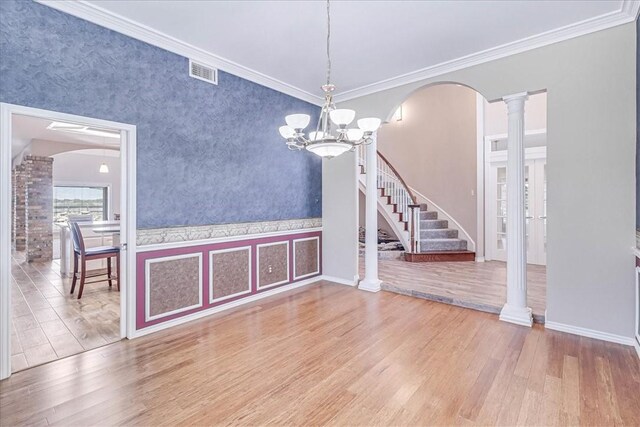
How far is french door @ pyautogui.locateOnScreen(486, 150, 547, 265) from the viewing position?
6106 mm

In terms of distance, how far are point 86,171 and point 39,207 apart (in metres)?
3.12

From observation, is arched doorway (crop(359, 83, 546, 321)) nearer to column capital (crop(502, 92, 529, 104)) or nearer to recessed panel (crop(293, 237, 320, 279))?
recessed panel (crop(293, 237, 320, 279))

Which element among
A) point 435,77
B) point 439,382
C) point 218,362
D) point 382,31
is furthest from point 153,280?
point 435,77

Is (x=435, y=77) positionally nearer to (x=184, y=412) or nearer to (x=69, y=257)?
(x=184, y=412)

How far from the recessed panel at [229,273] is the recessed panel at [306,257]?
2.98 feet

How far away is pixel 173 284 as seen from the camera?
350 cm

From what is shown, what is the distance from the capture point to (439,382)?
2355mm

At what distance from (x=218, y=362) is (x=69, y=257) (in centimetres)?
471

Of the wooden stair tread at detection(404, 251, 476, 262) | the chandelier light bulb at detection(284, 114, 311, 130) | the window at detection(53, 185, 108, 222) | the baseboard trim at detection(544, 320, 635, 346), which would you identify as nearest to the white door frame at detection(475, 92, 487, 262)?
the wooden stair tread at detection(404, 251, 476, 262)

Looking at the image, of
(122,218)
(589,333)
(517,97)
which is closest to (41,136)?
(122,218)

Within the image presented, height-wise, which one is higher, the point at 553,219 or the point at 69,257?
the point at 553,219

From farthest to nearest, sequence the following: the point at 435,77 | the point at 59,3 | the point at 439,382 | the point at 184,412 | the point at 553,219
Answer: the point at 435,77 < the point at 553,219 < the point at 59,3 < the point at 439,382 < the point at 184,412

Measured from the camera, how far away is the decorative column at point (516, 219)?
138 inches

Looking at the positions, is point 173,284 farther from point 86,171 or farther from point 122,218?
point 86,171
